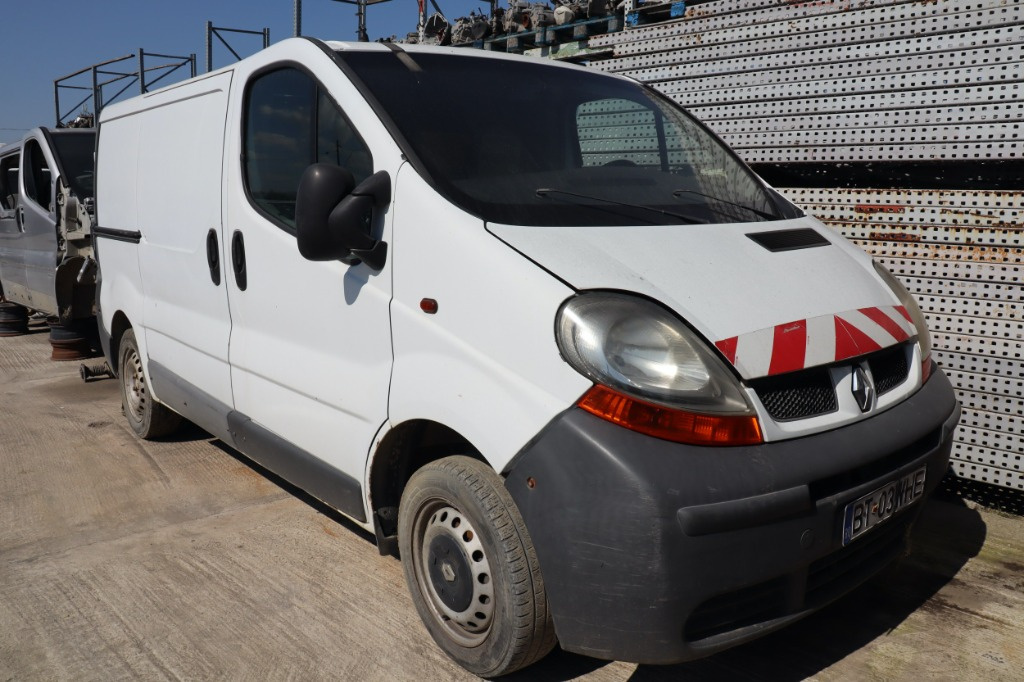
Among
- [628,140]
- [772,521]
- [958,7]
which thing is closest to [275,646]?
[772,521]

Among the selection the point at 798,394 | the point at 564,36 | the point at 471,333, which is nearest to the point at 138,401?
the point at 471,333

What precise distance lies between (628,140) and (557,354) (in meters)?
1.50

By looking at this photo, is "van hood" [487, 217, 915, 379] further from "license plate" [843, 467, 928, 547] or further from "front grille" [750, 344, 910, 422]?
"license plate" [843, 467, 928, 547]

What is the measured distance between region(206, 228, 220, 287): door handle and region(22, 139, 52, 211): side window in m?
5.46

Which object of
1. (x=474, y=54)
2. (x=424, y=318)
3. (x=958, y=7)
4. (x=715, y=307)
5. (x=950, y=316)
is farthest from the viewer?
(x=958, y=7)

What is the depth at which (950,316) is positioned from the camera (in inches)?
159

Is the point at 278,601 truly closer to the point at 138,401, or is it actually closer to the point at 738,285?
the point at 738,285

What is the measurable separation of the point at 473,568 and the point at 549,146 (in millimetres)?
1429

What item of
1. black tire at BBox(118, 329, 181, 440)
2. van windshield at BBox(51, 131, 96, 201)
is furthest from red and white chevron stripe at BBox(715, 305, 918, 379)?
van windshield at BBox(51, 131, 96, 201)

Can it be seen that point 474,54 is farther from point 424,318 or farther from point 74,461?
point 74,461

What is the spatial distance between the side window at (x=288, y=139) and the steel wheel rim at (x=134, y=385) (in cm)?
210

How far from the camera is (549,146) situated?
9.40 feet

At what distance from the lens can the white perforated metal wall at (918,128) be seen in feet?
12.7

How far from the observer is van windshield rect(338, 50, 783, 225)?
8.30 feet
